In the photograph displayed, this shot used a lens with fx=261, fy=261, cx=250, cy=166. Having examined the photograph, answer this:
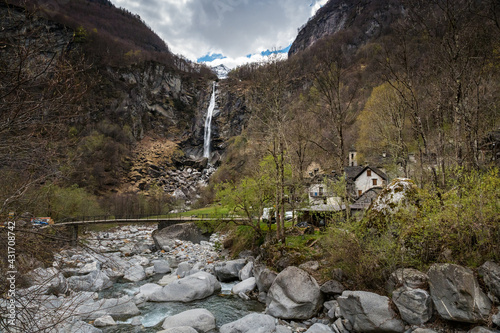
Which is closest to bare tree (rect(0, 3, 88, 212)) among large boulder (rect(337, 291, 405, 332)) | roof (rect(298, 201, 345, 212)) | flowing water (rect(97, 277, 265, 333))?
flowing water (rect(97, 277, 265, 333))

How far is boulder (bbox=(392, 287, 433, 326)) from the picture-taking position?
6.98m

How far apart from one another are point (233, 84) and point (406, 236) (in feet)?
327

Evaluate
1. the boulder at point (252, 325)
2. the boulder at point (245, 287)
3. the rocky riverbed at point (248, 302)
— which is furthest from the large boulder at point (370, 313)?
the boulder at point (245, 287)

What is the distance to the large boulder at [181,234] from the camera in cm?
2712

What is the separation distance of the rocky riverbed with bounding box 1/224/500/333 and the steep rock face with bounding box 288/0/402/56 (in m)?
99.8

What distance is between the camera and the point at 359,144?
43438 mm

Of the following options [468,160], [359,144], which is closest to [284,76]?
[468,160]

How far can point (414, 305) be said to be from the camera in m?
7.12

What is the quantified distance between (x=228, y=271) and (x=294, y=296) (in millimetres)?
6425

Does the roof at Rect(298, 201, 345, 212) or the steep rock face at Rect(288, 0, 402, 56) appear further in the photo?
the steep rock face at Rect(288, 0, 402, 56)

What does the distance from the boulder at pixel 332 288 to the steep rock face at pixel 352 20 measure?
3919 inches

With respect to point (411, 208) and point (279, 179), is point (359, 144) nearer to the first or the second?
point (279, 179)

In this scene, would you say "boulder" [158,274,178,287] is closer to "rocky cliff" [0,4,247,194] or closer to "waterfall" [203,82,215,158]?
"rocky cliff" [0,4,247,194]

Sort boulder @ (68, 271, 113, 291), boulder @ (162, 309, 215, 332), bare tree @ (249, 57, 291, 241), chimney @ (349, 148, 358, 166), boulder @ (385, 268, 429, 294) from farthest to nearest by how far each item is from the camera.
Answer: chimney @ (349, 148, 358, 166), bare tree @ (249, 57, 291, 241), boulder @ (68, 271, 113, 291), boulder @ (162, 309, 215, 332), boulder @ (385, 268, 429, 294)
